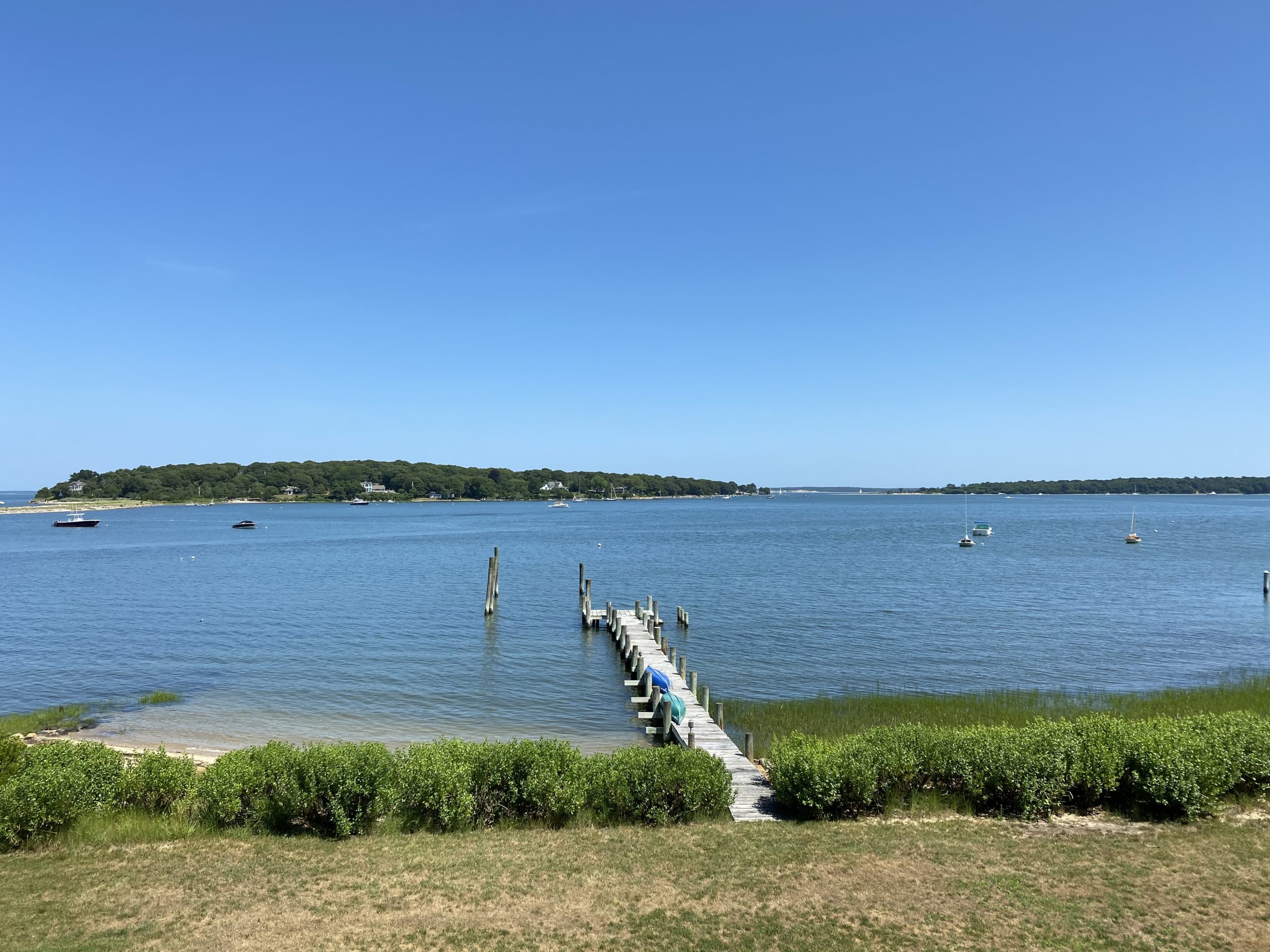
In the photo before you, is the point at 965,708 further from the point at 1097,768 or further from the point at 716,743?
the point at 1097,768

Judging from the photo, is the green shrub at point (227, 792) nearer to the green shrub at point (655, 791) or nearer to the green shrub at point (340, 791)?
the green shrub at point (340, 791)

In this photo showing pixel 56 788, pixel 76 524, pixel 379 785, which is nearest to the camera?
pixel 56 788

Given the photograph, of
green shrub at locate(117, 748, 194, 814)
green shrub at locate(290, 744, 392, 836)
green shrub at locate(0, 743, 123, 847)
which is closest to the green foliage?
green shrub at locate(0, 743, 123, 847)

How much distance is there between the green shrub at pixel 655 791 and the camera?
1366 cm

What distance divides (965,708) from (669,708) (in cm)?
999

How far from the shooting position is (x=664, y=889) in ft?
35.2

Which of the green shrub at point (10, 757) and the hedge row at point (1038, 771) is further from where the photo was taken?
the hedge row at point (1038, 771)

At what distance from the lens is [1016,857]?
1167cm

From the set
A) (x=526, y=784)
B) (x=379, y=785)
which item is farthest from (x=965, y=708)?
(x=379, y=785)

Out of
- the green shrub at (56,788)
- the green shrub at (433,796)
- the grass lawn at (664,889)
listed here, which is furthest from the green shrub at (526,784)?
the green shrub at (56,788)

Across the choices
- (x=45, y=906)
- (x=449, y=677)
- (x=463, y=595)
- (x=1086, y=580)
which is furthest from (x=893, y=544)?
(x=45, y=906)

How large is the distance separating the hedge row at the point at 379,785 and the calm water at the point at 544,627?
346 inches

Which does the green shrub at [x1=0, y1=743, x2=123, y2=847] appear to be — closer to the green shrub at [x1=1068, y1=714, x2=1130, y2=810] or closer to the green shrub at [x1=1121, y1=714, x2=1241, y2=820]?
the green shrub at [x1=1068, y1=714, x2=1130, y2=810]

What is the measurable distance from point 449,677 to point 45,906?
2065 centimetres
